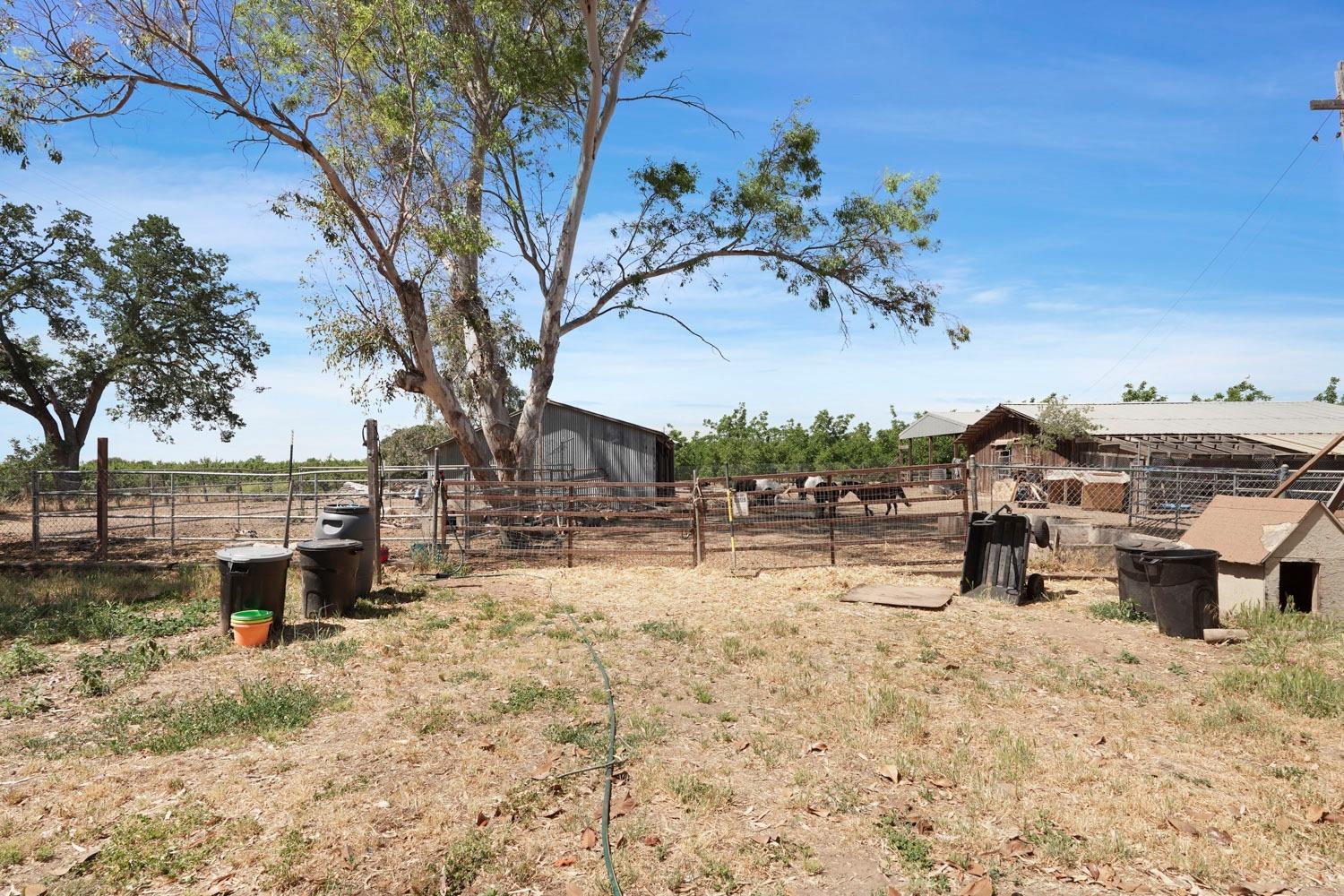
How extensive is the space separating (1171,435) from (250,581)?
1180 inches

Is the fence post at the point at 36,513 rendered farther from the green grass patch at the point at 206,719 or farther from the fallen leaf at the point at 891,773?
the fallen leaf at the point at 891,773

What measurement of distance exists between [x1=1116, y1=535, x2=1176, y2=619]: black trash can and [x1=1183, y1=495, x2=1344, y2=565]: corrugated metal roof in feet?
1.81

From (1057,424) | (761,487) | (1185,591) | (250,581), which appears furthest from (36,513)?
(1057,424)

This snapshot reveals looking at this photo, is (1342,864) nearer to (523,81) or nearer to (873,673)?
(873,673)

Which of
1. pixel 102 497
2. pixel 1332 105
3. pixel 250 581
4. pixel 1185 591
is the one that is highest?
pixel 1332 105

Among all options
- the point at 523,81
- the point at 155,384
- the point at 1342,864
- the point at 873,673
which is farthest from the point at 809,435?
the point at 1342,864

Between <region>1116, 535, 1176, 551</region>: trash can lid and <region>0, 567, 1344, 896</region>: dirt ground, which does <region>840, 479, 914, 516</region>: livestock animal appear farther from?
<region>0, 567, 1344, 896</region>: dirt ground

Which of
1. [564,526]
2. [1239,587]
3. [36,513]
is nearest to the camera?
[1239,587]

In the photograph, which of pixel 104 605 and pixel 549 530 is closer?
pixel 104 605

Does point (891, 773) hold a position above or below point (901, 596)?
below

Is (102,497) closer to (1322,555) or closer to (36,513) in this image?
(36,513)

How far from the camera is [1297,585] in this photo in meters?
9.22

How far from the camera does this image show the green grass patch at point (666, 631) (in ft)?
27.5

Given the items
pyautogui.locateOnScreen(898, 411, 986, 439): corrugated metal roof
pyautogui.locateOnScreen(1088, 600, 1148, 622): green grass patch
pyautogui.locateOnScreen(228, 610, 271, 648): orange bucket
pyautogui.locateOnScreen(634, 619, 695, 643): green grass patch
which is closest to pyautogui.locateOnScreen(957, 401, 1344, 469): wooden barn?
pyautogui.locateOnScreen(898, 411, 986, 439): corrugated metal roof
